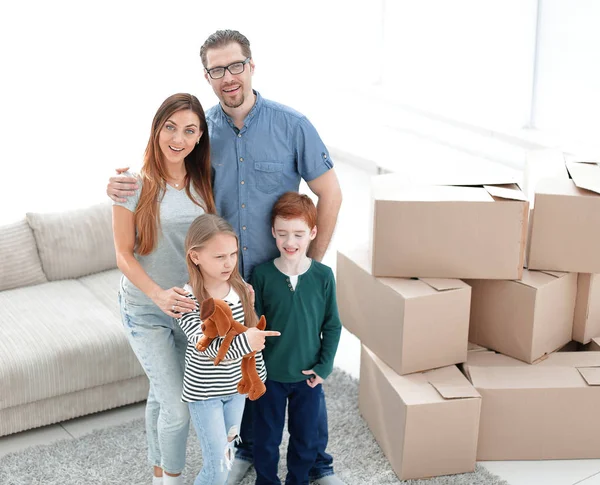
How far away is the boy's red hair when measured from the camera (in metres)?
2.65

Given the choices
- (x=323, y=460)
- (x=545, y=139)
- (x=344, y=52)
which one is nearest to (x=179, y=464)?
(x=323, y=460)

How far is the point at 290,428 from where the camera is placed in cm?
289

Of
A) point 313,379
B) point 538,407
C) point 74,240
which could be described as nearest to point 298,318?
point 313,379

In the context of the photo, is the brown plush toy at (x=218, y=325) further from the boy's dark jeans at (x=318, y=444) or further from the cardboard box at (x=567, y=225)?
the cardboard box at (x=567, y=225)

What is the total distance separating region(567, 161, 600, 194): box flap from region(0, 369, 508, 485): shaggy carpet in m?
1.08

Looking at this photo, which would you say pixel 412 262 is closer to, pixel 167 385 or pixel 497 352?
pixel 497 352

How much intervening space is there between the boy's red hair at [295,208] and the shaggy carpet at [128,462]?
0.98 m

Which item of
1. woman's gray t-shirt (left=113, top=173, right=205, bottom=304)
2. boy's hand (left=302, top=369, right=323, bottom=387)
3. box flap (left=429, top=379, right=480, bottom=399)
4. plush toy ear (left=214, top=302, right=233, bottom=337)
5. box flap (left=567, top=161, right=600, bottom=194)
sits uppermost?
box flap (left=567, top=161, right=600, bottom=194)

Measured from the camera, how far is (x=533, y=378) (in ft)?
10.2

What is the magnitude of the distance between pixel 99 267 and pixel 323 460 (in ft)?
4.67

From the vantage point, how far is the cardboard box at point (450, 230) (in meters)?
3.00

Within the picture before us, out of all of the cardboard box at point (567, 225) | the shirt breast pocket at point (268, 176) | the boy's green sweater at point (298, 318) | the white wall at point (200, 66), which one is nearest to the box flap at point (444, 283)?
the cardboard box at point (567, 225)

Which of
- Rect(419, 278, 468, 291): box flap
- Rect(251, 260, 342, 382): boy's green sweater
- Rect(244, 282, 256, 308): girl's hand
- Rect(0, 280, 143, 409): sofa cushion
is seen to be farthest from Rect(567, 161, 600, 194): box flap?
Rect(0, 280, 143, 409): sofa cushion

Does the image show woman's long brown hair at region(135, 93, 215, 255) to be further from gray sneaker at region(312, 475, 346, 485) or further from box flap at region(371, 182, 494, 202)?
gray sneaker at region(312, 475, 346, 485)
